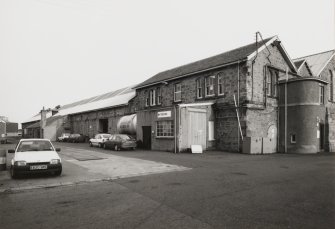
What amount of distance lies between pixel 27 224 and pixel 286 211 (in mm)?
5444

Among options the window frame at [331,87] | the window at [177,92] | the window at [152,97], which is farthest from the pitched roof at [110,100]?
the window frame at [331,87]

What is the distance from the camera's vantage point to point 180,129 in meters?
20.4

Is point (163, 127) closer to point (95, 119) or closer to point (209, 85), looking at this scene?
point (209, 85)

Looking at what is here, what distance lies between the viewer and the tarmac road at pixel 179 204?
16.9 feet

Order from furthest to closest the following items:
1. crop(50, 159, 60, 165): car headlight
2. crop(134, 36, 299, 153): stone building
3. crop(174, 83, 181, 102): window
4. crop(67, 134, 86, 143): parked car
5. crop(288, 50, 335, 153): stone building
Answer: crop(67, 134, 86, 143): parked car → crop(174, 83, 181, 102): window → crop(288, 50, 335, 153): stone building → crop(134, 36, 299, 153): stone building → crop(50, 159, 60, 165): car headlight

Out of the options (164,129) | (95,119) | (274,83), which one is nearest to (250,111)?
(274,83)

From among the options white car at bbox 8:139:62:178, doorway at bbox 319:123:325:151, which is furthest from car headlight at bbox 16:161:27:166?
doorway at bbox 319:123:325:151

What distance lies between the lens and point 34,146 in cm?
1130

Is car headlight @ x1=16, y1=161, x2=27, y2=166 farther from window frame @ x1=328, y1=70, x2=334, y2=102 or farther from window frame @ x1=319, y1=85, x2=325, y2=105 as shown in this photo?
window frame @ x1=328, y1=70, x2=334, y2=102

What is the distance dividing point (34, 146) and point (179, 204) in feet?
25.7

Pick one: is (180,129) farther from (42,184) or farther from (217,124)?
(42,184)

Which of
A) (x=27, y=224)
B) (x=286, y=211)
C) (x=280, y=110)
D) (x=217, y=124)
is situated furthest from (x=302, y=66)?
(x=27, y=224)

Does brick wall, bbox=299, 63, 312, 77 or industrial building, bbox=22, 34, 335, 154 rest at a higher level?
brick wall, bbox=299, 63, 312, 77

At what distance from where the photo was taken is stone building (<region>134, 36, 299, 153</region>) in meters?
20.6
